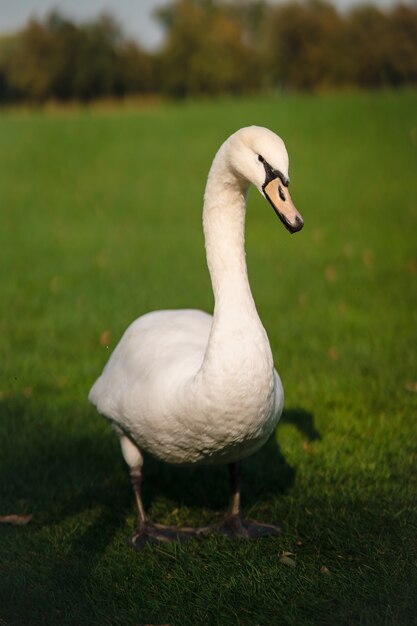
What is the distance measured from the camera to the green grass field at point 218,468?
3.98 m

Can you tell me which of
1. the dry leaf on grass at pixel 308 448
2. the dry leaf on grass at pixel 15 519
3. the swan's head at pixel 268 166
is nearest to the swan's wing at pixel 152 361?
the dry leaf on grass at pixel 15 519

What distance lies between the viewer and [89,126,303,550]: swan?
3.82 m

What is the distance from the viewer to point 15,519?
15.6ft

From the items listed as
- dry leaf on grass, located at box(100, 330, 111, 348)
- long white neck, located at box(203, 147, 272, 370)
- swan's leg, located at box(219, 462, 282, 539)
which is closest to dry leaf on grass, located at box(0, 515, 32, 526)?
swan's leg, located at box(219, 462, 282, 539)

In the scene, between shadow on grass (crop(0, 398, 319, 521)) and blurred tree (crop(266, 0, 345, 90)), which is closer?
shadow on grass (crop(0, 398, 319, 521))

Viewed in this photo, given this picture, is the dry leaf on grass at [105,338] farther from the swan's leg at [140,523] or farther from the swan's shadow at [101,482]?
the swan's leg at [140,523]

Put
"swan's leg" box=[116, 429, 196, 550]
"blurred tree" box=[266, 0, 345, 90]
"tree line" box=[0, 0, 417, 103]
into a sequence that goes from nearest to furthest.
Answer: "swan's leg" box=[116, 429, 196, 550] < "tree line" box=[0, 0, 417, 103] < "blurred tree" box=[266, 0, 345, 90]

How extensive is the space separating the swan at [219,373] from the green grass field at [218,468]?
380 millimetres

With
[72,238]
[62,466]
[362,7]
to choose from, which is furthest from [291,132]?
[362,7]

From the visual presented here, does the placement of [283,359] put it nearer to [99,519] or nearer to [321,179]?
[99,519]

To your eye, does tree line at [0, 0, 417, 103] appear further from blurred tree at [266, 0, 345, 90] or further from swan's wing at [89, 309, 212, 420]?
swan's wing at [89, 309, 212, 420]

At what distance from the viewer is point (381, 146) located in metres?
24.7

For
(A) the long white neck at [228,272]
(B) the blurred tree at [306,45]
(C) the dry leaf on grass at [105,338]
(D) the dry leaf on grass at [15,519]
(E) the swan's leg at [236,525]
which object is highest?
(B) the blurred tree at [306,45]

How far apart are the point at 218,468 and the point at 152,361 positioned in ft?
4.60
